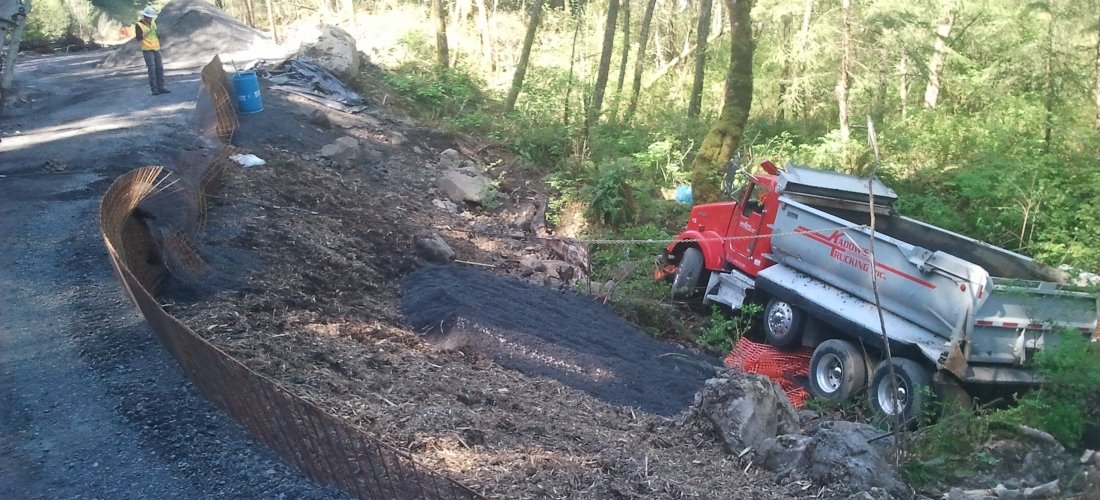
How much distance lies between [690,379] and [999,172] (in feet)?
25.6

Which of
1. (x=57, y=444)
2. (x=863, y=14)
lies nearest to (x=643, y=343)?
(x=57, y=444)

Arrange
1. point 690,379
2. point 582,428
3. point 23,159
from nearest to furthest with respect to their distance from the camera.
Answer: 1. point 582,428
2. point 690,379
3. point 23,159

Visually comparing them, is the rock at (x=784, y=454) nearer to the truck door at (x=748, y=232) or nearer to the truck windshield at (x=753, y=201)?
the truck door at (x=748, y=232)

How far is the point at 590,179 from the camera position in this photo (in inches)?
642

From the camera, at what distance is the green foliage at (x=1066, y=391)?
6.96 meters

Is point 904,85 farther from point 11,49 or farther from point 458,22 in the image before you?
point 11,49

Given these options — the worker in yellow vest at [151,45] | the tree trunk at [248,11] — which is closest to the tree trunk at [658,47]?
the worker in yellow vest at [151,45]

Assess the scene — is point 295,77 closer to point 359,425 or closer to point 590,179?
point 590,179

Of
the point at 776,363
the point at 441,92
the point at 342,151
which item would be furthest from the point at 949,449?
the point at 441,92

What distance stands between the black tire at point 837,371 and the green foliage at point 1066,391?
5.56 ft

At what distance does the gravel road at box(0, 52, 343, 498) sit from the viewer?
16.0 ft

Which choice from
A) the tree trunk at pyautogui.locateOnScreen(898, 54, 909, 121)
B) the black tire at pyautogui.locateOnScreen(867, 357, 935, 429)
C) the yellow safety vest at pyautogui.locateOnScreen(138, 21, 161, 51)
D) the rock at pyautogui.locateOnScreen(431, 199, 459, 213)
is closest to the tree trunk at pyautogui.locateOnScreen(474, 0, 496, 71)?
the yellow safety vest at pyautogui.locateOnScreen(138, 21, 161, 51)

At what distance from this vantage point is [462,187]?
15.6 metres

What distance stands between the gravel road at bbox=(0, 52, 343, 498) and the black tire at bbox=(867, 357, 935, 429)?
5934 millimetres
